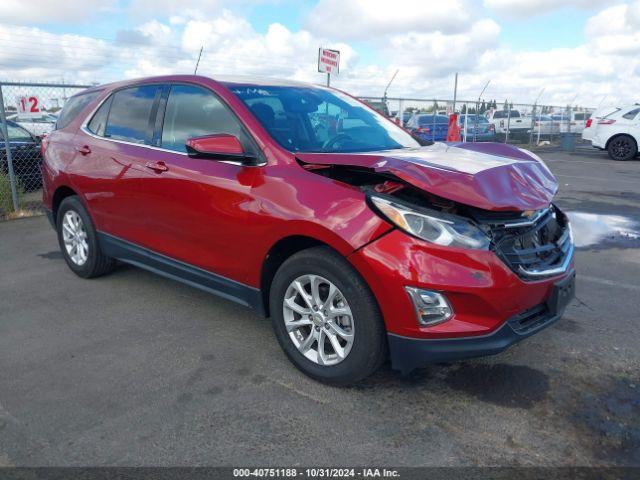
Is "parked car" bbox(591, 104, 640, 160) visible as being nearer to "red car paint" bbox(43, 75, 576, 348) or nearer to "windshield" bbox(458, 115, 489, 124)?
"windshield" bbox(458, 115, 489, 124)

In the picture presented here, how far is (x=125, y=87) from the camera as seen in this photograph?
4527mm

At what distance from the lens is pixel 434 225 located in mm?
2688

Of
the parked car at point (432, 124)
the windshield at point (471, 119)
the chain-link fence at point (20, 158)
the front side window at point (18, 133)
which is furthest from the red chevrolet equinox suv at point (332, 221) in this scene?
the windshield at point (471, 119)

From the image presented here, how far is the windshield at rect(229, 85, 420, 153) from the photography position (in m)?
3.47

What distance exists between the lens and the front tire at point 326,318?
2795 mm

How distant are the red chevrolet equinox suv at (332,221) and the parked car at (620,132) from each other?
15.1 metres

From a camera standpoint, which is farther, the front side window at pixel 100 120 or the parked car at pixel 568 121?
the parked car at pixel 568 121

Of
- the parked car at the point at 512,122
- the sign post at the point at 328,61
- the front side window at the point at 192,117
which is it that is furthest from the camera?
the parked car at the point at 512,122

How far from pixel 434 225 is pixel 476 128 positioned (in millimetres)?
18407

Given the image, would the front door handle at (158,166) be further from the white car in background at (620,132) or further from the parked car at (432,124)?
the white car in background at (620,132)

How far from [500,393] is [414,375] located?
49cm

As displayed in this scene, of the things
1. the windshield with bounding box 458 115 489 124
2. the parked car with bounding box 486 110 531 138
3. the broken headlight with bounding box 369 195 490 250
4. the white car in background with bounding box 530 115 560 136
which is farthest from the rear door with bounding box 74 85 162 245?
the white car in background with bounding box 530 115 560 136

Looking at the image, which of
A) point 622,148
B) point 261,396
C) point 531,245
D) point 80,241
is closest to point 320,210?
Answer: point 261,396

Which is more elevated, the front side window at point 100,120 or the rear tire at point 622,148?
the front side window at point 100,120
